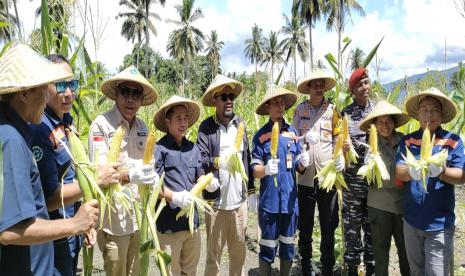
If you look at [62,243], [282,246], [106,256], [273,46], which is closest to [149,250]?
[62,243]

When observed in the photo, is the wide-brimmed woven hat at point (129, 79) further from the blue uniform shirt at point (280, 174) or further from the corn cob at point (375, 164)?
the corn cob at point (375, 164)

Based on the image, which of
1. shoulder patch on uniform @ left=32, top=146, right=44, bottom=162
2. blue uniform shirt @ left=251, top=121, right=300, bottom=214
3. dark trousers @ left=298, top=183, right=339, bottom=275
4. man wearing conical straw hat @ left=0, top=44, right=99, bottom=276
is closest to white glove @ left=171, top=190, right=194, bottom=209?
man wearing conical straw hat @ left=0, top=44, right=99, bottom=276

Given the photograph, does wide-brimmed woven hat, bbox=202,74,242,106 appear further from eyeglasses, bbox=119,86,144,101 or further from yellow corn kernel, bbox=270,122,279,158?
eyeglasses, bbox=119,86,144,101

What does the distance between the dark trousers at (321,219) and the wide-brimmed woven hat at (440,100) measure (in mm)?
1103

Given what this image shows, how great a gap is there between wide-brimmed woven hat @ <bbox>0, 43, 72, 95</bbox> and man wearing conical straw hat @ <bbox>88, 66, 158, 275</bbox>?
1.02 m

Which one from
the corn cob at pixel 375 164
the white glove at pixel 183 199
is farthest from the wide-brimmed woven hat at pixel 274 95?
the white glove at pixel 183 199

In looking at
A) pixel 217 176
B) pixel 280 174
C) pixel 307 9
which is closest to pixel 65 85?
pixel 217 176

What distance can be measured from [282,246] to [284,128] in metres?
1.17

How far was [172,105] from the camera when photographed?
301cm

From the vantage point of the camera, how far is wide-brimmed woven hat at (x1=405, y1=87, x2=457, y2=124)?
2.78 metres

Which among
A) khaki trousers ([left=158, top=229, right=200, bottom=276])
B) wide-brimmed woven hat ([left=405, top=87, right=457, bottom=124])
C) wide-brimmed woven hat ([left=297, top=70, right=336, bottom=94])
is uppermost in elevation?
wide-brimmed woven hat ([left=297, top=70, right=336, bottom=94])

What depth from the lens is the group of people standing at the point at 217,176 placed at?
153 cm

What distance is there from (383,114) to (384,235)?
1.12m

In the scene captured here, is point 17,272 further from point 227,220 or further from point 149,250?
point 227,220
